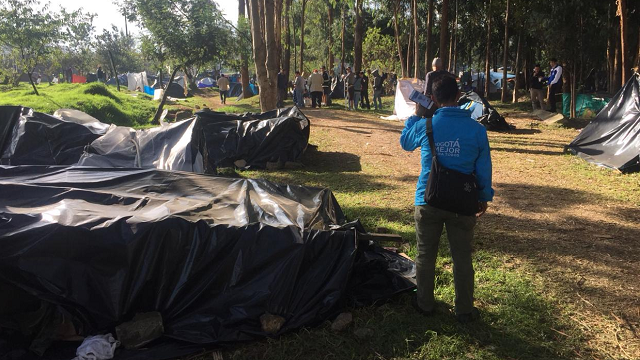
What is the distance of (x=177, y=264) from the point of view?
3324 mm

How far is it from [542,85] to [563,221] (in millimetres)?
12501

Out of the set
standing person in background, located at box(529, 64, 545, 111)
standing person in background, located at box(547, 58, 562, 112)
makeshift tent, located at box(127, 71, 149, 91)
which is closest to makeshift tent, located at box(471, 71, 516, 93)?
standing person in background, located at box(529, 64, 545, 111)

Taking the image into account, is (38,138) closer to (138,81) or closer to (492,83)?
(492,83)

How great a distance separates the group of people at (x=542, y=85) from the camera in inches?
619

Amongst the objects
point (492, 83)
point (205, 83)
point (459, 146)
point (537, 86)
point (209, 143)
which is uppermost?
point (205, 83)

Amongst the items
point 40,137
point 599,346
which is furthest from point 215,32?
point 599,346

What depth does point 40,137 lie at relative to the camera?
788cm

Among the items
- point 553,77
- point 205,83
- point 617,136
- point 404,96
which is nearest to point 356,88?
point 404,96

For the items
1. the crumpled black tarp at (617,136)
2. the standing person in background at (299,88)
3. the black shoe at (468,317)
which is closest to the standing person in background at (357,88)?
the standing person in background at (299,88)

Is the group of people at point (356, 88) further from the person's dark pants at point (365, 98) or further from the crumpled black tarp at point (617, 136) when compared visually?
the crumpled black tarp at point (617, 136)

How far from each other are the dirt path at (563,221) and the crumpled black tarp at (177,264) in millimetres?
1428

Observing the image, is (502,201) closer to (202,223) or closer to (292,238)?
(292,238)

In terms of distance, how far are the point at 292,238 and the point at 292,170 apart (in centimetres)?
553

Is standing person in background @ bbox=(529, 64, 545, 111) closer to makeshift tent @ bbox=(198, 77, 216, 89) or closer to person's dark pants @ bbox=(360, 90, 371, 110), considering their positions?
person's dark pants @ bbox=(360, 90, 371, 110)
